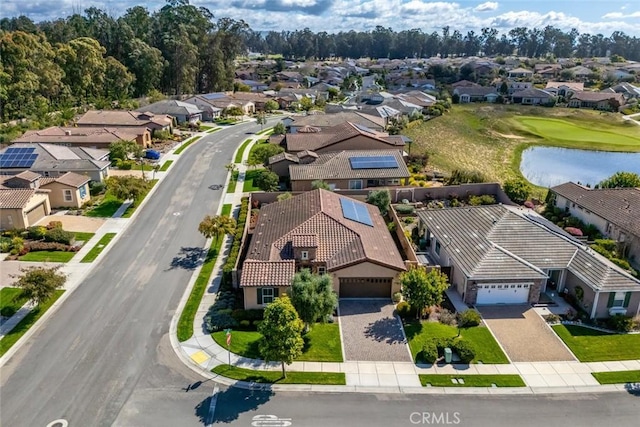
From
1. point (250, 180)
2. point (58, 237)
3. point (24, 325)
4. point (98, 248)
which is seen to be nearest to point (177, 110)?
point (250, 180)

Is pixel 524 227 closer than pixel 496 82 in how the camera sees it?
Yes

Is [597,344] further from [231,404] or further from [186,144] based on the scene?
[186,144]

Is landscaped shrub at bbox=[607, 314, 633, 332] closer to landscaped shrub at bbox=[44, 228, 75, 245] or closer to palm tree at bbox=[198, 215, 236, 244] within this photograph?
palm tree at bbox=[198, 215, 236, 244]

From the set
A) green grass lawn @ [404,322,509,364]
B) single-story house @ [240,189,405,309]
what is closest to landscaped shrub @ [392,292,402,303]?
single-story house @ [240,189,405,309]

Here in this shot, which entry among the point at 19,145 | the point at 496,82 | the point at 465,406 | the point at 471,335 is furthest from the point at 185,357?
the point at 496,82

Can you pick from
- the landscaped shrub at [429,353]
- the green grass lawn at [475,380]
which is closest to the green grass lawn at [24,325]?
the green grass lawn at [475,380]

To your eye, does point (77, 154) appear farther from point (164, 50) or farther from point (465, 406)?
point (164, 50)

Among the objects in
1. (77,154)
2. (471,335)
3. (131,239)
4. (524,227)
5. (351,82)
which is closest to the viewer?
(471,335)
